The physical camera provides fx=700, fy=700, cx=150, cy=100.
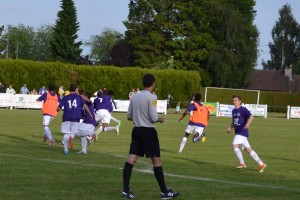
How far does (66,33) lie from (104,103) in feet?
209

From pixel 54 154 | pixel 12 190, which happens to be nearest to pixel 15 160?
pixel 54 154

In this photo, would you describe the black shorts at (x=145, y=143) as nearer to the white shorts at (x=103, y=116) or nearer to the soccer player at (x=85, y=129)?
the soccer player at (x=85, y=129)

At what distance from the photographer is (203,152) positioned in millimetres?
21141

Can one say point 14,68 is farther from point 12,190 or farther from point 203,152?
point 12,190

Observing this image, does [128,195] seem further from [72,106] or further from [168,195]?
[72,106]

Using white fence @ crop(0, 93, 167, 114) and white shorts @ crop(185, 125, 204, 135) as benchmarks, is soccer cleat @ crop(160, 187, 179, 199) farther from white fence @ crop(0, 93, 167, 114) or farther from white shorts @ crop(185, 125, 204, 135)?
white fence @ crop(0, 93, 167, 114)

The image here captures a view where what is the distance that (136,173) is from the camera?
14.4 metres

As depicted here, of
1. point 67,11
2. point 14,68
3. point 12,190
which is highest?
point 67,11

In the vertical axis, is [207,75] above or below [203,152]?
above

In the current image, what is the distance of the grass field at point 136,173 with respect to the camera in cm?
1166

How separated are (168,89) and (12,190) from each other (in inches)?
2185

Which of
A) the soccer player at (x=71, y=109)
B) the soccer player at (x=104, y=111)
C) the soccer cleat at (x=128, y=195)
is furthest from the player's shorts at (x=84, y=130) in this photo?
the soccer cleat at (x=128, y=195)

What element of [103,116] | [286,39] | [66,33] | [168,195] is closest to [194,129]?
[103,116]

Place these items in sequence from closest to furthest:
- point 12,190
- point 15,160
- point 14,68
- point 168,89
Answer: point 12,190 → point 15,160 → point 14,68 → point 168,89
